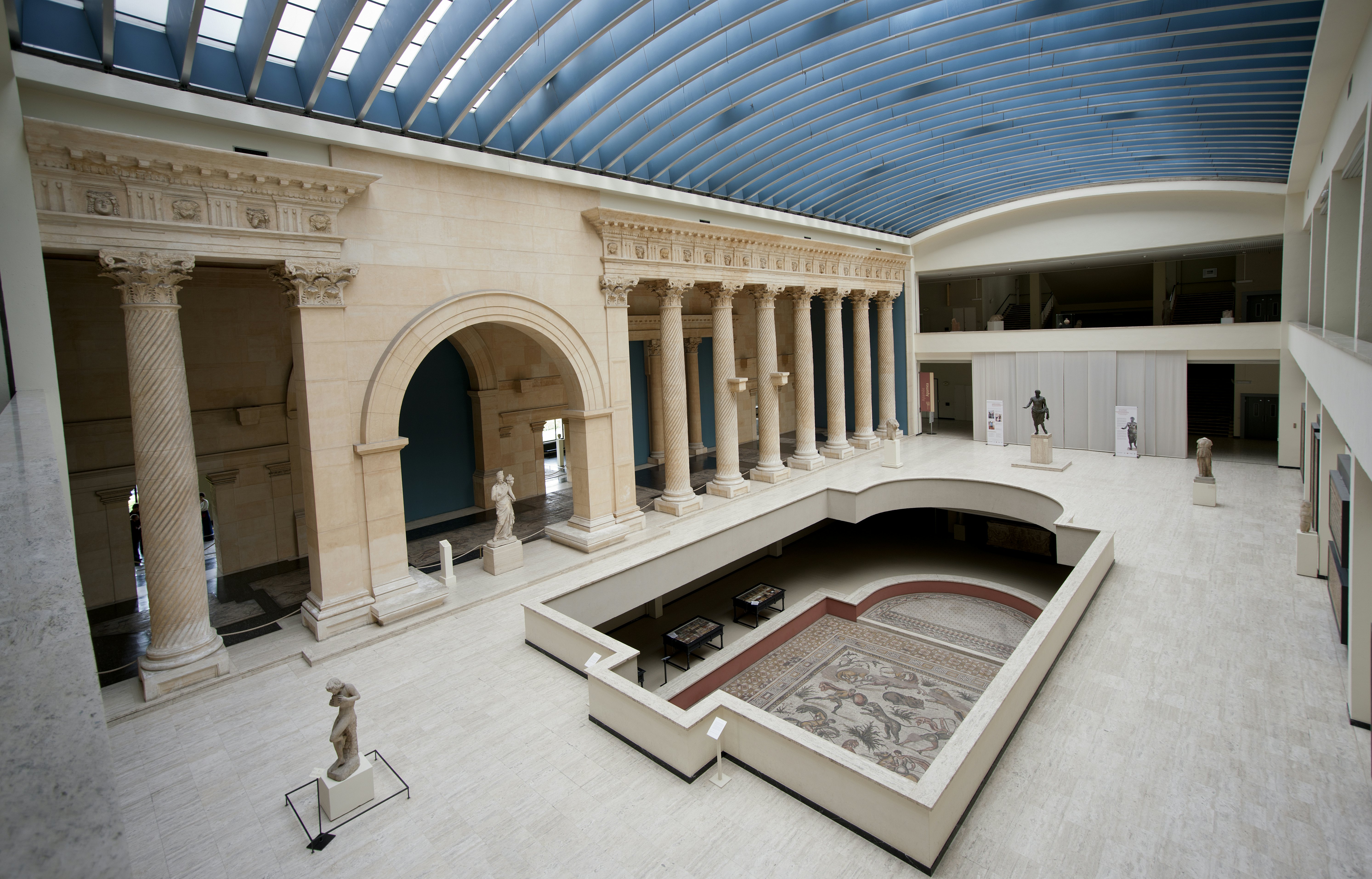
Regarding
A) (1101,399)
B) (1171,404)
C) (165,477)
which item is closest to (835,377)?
(1101,399)

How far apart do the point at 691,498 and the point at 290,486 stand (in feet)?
28.6

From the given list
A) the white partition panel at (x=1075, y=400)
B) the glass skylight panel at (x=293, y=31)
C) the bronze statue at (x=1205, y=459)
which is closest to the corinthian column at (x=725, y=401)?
the glass skylight panel at (x=293, y=31)

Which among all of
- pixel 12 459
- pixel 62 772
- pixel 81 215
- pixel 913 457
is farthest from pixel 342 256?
pixel 913 457

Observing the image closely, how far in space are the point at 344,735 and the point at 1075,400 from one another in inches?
915

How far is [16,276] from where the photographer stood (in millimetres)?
6125

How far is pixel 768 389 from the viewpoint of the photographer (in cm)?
1861

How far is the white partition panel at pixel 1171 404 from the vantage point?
821 inches

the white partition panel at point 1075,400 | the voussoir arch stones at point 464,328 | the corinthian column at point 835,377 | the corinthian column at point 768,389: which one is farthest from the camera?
the white partition panel at point 1075,400

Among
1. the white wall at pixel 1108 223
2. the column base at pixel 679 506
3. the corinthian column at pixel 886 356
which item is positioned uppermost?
the white wall at pixel 1108 223

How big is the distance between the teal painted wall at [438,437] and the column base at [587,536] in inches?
159

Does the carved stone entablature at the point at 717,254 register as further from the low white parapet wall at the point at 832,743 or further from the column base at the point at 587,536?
the low white parapet wall at the point at 832,743

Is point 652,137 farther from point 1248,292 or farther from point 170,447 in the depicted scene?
point 1248,292

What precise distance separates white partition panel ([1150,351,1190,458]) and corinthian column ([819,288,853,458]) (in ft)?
30.7

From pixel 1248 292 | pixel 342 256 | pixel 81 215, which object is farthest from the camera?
pixel 1248 292
